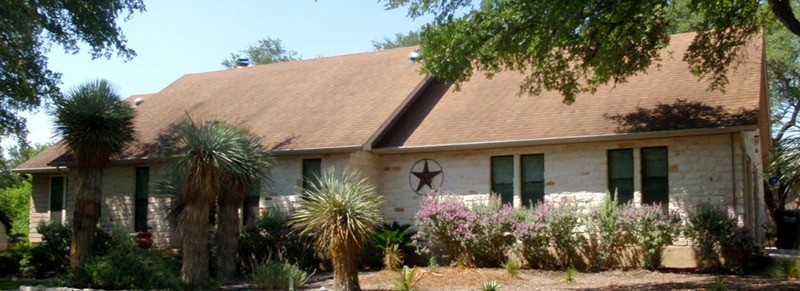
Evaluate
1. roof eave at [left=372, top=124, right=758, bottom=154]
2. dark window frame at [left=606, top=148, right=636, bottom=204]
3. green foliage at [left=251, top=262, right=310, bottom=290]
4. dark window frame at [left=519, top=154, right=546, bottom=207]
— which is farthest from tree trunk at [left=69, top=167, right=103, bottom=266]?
dark window frame at [left=606, top=148, right=636, bottom=204]

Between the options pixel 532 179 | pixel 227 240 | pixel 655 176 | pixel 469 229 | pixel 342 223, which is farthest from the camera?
pixel 532 179

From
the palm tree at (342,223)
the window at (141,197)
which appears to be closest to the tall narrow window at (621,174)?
the palm tree at (342,223)

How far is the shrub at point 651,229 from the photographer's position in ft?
54.4

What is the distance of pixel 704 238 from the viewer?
16125 millimetres

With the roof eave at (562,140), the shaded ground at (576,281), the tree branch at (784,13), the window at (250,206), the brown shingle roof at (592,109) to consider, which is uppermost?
the tree branch at (784,13)

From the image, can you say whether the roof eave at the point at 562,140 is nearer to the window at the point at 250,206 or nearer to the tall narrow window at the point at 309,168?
the tall narrow window at the point at 309,168

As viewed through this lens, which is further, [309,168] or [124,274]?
[309,168]

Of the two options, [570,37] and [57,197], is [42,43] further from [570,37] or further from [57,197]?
[570,37]

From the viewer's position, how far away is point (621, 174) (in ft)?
60.1

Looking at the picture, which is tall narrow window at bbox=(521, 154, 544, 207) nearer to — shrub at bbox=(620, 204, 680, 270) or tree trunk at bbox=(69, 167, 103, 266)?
shrub at bbox=(620, 204, 680, 270)

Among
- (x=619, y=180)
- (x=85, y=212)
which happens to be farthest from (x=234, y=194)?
(x=619, y=180)

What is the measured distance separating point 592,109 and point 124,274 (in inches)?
441

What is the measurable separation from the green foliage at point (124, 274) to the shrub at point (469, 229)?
6.00 m

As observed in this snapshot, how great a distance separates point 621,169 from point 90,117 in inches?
472
